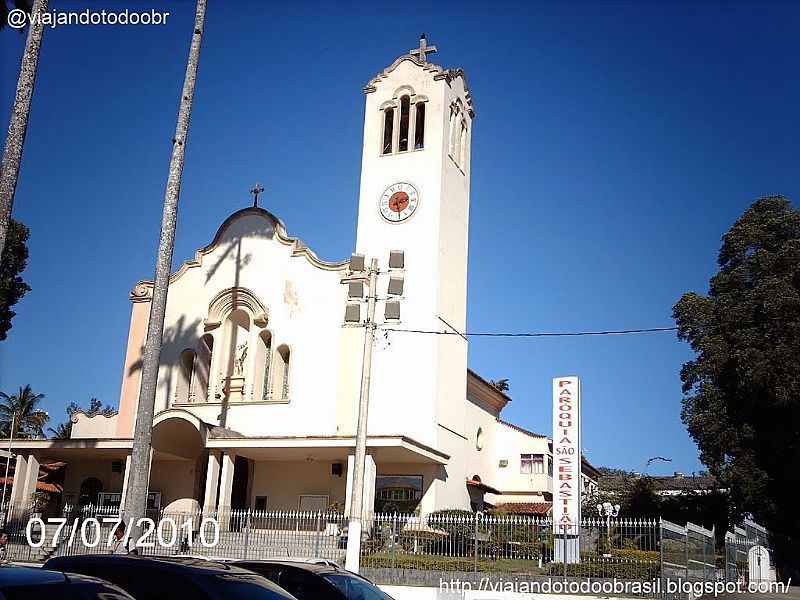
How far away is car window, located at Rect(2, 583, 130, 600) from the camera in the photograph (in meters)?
6.36

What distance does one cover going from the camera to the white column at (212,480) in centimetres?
2881

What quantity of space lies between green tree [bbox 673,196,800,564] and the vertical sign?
11.5m

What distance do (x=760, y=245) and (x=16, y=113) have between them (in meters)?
30.4

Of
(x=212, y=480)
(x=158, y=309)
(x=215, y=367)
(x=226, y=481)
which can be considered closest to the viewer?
(x=158, y=309)

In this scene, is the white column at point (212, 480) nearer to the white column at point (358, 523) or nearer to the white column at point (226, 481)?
the white column at point (226, 481)

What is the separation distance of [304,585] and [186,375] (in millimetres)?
23665

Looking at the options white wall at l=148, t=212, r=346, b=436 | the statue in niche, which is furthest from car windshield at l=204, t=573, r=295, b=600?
the statue in niche

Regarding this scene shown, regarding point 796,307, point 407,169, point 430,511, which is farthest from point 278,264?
point 796,307

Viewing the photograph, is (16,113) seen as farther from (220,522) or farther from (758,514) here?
(758,514)

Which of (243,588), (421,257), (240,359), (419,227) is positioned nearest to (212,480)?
(240,359)

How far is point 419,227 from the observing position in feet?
107

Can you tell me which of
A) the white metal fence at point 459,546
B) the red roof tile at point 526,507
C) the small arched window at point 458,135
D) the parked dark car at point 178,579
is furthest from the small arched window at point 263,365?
the parked dark car at point 178,579

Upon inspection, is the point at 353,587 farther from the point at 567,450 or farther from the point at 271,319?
the point at 271,319

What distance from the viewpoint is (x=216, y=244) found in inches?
1375
